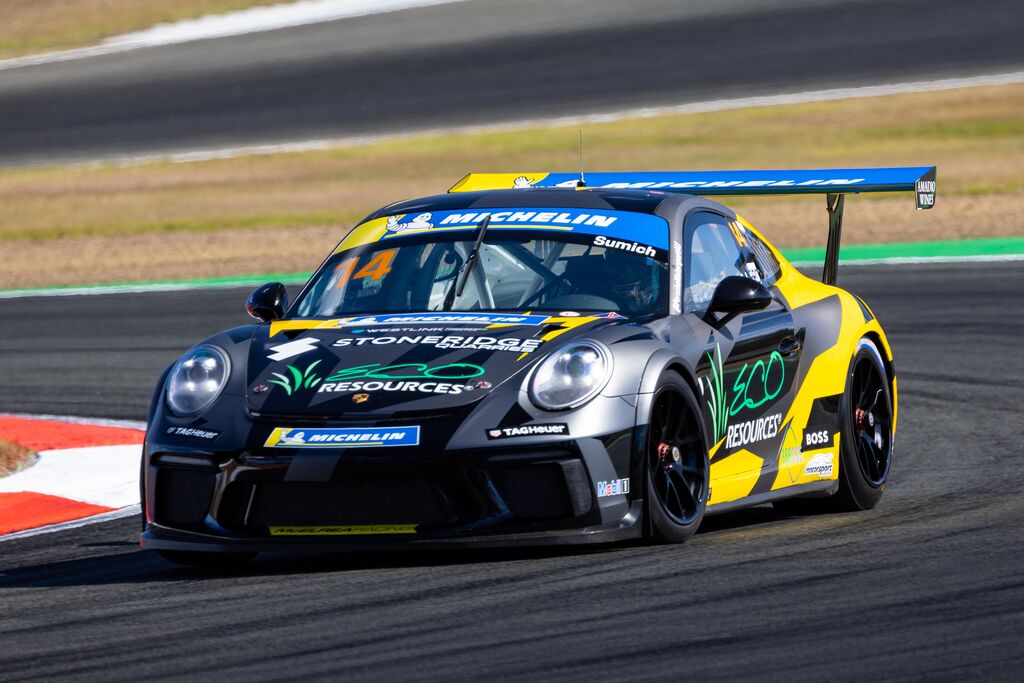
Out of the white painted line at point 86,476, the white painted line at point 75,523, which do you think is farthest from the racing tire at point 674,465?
the white painted line at point 86,476

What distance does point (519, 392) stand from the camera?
600cm

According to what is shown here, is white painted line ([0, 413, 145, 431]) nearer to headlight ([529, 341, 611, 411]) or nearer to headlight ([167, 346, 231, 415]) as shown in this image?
headlight ([167, 346, 231, 415])

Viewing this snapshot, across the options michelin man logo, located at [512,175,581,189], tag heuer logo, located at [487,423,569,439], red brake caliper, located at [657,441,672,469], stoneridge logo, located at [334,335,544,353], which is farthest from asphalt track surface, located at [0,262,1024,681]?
michelin man logo, located at [512,175,581,189]

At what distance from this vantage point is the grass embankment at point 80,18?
39.2 meters

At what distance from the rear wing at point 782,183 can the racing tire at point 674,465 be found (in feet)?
5.93

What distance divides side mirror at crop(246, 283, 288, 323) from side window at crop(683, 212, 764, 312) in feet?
4.93

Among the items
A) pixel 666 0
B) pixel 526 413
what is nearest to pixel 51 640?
pixel 526 413

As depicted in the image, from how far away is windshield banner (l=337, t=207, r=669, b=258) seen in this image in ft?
23.0

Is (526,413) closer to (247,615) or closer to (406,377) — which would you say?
(406,377)

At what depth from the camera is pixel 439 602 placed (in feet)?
17.9

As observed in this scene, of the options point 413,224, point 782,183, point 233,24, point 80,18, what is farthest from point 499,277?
point 80,18

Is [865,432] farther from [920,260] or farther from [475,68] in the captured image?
[475,68]

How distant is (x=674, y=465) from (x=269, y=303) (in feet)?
5.54

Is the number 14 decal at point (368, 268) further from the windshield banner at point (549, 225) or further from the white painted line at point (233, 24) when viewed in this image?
the white painted line at point (233, 24)
